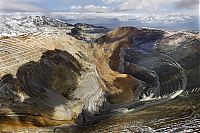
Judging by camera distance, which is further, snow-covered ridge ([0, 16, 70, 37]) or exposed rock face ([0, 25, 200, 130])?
snow-covered ridge ([0, 16, 70, 37])

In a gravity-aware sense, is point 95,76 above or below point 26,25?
below

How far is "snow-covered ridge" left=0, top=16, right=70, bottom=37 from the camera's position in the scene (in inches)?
435

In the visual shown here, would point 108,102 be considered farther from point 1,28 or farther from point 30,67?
point 1,28

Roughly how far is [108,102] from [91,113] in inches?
35.3

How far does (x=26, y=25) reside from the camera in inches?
470

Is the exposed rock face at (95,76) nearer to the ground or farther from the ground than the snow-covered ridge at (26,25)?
nearer to the ground

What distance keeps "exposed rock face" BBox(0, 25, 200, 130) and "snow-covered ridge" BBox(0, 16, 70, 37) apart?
0.87 m

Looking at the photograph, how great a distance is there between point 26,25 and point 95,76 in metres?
2.62

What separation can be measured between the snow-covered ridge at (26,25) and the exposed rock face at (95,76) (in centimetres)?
87

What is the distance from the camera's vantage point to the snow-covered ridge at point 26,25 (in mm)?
11040

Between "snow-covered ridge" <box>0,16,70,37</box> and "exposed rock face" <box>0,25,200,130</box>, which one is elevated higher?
"snow-covered ridge" <box>0,16,70,37</box>

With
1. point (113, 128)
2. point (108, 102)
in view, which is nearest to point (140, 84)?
point (108, 102)

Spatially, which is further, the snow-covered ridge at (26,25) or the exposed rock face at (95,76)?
the snow-covered ridge at (26,25)

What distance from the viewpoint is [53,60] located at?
966cm
